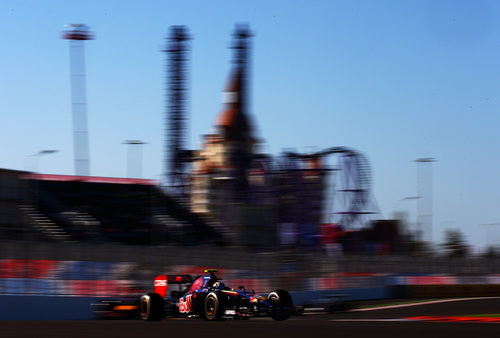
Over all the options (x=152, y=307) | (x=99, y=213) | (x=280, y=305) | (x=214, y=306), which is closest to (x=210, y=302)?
(x=214, y=306)

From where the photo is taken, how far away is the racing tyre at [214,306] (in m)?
16.5

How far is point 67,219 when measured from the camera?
1673 inches

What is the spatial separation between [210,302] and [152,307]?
1.97 m

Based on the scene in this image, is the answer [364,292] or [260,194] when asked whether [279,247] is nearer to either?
[260,194]

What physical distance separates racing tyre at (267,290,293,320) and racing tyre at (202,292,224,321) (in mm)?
1230

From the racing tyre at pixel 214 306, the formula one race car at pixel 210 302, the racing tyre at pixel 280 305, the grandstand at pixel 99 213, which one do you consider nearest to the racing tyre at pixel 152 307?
the formula one race car at pixel 210 302

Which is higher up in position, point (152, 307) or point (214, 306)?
point (214, 306)

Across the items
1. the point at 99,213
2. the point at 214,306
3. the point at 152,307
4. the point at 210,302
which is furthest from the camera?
the point at 99,213

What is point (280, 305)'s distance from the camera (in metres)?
16.9

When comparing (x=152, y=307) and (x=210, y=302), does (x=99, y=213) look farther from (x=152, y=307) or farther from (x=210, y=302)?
(x=210, y=302)

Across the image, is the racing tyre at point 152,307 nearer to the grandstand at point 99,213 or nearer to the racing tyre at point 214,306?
the racing tyre at point 214,306

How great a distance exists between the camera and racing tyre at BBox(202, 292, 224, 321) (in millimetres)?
16547

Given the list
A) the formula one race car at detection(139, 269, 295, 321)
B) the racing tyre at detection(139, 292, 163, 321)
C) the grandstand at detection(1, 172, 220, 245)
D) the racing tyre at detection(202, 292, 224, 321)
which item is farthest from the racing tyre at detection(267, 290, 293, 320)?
the grandstand at detection(1, 172, 220, 245)

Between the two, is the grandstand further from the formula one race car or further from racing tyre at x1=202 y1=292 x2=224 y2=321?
racing tyre at x1=202 y1=292 x2=224 y2=321
